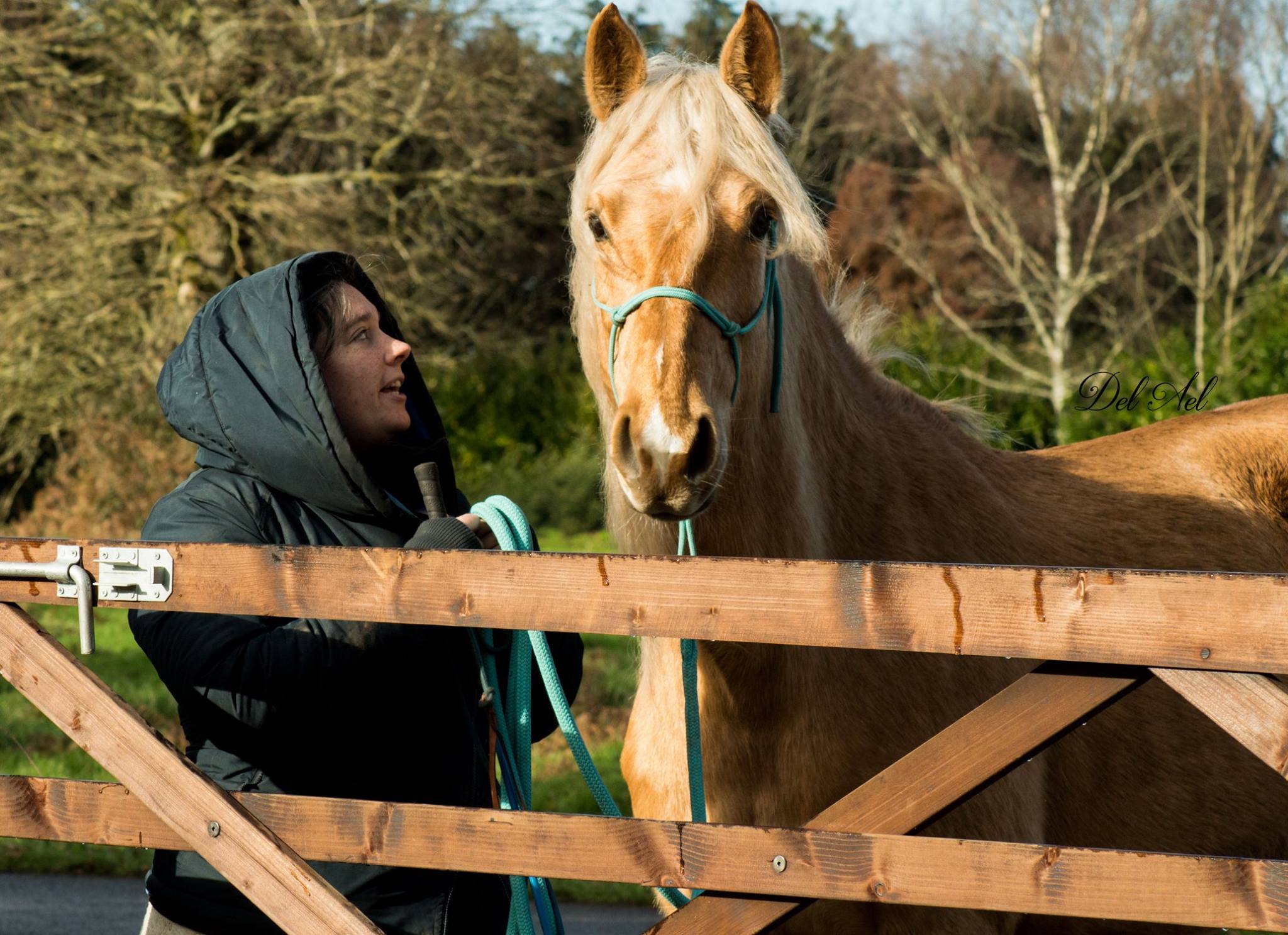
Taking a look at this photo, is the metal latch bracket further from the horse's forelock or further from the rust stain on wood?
the rust stain on wood

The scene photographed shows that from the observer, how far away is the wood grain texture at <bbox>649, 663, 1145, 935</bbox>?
67.4 inches

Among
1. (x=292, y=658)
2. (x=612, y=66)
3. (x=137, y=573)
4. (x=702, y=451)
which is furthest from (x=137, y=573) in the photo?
(x=612, y=66)

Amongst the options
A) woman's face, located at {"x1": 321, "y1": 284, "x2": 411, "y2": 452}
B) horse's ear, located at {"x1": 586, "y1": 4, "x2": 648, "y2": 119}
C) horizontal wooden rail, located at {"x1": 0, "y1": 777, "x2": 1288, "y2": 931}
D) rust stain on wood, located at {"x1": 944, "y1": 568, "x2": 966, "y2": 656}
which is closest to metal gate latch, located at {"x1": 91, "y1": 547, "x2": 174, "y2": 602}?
horizontal wooden rail, located at {"x1": 0, "y1": 777, "x2": 1288, "y2": 931}

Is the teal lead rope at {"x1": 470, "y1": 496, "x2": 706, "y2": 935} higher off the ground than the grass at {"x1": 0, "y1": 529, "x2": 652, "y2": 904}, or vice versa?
the teal lead rope at {"x1": 470, "y1": 496, "x2": 706, "y2": 935}

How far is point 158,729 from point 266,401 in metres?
2.10

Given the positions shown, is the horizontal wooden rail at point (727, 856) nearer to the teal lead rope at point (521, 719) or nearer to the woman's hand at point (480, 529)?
the teal lead rope at point (521, 719)

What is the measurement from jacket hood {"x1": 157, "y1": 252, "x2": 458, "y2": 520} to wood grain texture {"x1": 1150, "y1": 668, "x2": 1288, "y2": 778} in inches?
57.2

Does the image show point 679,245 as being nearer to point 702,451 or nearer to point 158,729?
point 702,451

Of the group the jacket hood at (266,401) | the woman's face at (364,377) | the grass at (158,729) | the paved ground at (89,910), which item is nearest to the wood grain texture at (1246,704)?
the jacket hood at (266,401)

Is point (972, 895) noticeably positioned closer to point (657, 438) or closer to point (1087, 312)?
point (657, 438)

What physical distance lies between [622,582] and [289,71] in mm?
11593

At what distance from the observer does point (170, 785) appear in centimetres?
197

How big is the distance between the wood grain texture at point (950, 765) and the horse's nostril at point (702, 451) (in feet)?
1.94

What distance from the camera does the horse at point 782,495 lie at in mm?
2336
